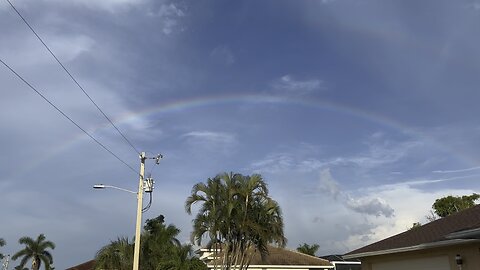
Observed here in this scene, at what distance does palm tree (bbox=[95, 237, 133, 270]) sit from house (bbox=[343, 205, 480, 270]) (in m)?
13.9

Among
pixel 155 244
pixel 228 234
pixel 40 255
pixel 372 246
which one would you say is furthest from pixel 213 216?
pixel 40 255

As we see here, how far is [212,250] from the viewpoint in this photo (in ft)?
111

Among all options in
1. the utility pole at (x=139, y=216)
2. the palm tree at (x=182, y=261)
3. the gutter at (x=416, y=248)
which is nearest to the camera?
the gutter at (x=416, y=248)

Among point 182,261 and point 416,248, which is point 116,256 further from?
point 416,248

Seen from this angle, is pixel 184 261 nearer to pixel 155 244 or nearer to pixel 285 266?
pixel 155 244

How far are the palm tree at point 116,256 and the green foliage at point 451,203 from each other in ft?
133

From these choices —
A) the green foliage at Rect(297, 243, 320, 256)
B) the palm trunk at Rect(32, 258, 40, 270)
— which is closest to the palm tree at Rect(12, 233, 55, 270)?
the palm trunk at Rect(32, 258, 40, 270)

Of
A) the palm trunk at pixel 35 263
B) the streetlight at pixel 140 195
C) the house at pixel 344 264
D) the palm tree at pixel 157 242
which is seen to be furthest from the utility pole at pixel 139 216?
the palm trunk at pixel 35 263

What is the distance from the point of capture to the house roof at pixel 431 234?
19500 millimetres

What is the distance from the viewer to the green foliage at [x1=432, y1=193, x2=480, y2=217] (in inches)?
2213

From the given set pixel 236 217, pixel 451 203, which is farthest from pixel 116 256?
pixel 451 203

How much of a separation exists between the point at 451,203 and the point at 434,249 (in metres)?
41.8

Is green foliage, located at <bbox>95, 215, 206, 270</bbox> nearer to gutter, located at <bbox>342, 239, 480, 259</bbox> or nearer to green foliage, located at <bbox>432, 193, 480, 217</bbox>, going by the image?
gutter, located at <bbox>342, 239, 480, 259</bbox>

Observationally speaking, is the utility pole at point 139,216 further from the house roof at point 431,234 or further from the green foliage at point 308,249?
the green foliage at point 308,249
